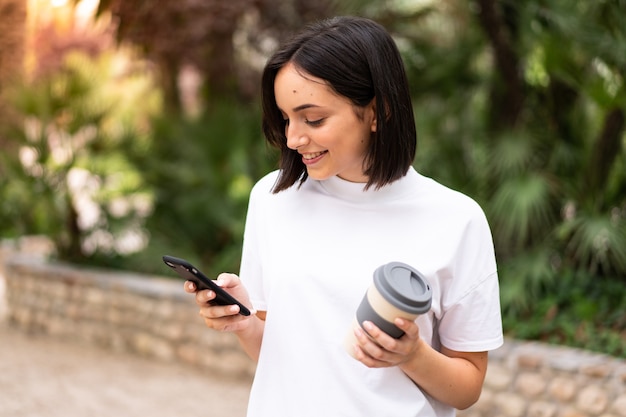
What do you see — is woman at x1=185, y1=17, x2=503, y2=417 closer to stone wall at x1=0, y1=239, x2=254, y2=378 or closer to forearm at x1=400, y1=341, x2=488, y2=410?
forearm at x1=400, y1=341, x2=488, y2=410

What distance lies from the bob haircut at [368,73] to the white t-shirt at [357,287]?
53 millimetres

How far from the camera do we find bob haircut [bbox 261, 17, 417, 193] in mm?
1527

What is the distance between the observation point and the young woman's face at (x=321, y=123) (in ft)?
5.04

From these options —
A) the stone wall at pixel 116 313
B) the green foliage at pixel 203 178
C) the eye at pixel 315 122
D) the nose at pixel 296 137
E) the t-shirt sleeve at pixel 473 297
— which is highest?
the eye at pixel 315 122

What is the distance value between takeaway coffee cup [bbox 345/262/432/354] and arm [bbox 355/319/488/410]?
13 millimetres

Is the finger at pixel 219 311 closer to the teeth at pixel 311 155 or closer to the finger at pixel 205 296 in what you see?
the finger at pixel 205 296

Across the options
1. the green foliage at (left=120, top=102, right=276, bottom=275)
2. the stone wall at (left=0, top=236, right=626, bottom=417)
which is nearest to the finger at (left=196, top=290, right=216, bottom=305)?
the stone wall at (left=0, top=236, right=626, bottom=417)

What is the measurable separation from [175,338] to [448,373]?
Answer: 5.07 m

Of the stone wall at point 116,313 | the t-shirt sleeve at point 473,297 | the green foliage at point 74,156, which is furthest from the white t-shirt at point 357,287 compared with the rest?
the green foliage at point 74,156

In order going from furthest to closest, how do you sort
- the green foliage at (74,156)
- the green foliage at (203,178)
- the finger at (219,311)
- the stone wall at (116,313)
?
the green foliage at (74,156)
the green foliage at (203,178)
the stone wall at (116,313)
the finger at (219,311)

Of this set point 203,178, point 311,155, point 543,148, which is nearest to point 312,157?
point 311,155

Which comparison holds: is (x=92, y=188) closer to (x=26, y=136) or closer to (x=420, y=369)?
(x=26, y=136)

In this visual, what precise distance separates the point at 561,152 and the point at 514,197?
679 millimetres

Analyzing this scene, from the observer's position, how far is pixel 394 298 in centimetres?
128
